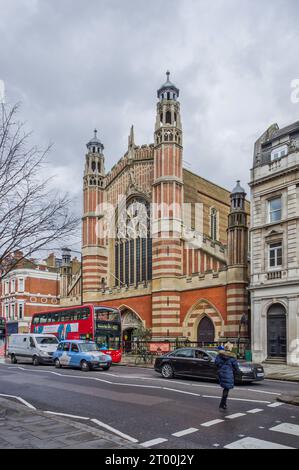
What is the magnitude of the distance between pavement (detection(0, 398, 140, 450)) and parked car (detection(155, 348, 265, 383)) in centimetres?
899

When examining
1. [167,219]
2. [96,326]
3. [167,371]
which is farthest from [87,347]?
[167,219]

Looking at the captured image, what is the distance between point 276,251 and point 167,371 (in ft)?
36.3

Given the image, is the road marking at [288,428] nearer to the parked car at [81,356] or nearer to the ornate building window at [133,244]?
the parked car at [81,356]

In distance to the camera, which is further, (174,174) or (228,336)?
(174,174)

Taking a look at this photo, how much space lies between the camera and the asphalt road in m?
8.27

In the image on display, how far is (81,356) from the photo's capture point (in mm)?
22875

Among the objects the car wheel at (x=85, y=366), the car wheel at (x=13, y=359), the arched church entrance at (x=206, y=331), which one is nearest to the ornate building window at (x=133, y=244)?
the arched church entrance at (x=206, y=331)

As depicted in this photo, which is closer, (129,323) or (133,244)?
(129,323)

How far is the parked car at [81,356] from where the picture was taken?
22641 millimetres

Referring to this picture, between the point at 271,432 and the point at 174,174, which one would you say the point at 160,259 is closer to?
the point at 174,174

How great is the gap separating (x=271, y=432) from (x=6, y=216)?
7.67 m

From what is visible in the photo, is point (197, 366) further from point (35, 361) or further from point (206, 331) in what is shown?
point (206, 331)

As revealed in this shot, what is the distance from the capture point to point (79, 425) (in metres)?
8.51
